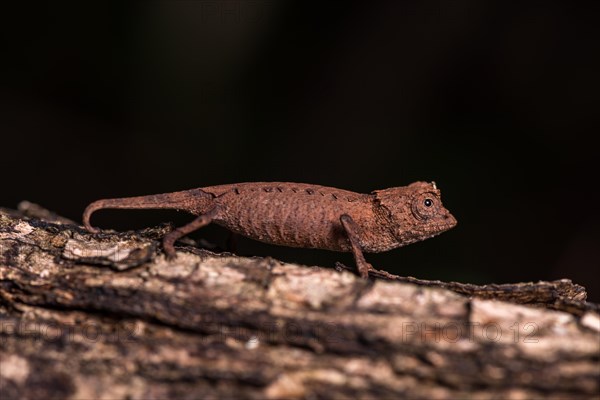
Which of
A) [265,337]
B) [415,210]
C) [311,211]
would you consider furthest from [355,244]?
[265,337]

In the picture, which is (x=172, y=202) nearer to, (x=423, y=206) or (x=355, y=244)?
(x=355, y=244)

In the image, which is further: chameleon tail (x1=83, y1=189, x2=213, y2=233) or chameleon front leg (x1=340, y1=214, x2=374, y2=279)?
chameleon tail (x1=83, y1=189, x2=213, y2=233)

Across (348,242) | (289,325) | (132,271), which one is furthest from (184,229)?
(289,325)

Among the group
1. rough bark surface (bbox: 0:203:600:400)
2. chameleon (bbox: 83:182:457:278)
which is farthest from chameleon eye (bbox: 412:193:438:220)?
rough bark surface (bbox: 0:203:600:400)

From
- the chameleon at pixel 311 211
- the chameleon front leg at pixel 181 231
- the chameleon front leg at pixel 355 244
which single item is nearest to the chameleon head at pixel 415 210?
Answer: the chameleon at pixel 311 211

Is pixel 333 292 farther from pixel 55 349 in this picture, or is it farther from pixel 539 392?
pixel 55 349

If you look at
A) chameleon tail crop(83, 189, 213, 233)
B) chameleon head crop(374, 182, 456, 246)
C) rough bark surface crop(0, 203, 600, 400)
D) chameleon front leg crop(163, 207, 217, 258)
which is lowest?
rough bark surface crop(0, 203, 600, 400)

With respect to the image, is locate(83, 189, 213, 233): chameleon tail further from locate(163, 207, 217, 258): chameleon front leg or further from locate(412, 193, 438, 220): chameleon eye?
locate(412, 193, 438, 220): chameleon eye

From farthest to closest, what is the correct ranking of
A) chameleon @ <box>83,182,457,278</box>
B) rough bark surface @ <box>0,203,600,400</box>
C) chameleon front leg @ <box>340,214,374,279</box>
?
chameleon @ <box>83,182,457,278</box>
chameleon front leg @ <box>340,214,374,279</box>
rough bark surface @ <box>0,203,600,400</box>

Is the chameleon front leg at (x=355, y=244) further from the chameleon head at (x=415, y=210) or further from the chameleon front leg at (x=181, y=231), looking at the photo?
the chameleon front leg at (x=181, y=231)
